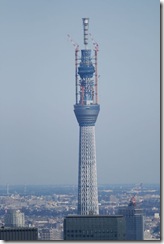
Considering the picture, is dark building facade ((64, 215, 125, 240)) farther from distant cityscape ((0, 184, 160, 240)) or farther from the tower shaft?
the tower shaft

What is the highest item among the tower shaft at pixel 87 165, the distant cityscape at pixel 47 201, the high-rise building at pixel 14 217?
the tower shaft at pixel 87 165

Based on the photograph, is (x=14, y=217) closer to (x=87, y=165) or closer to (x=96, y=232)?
(x=96, y=232)

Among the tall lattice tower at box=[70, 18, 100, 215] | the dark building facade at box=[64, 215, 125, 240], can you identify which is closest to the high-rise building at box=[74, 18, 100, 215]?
the tall lattice tower at box=[70, 18, 100, 215]

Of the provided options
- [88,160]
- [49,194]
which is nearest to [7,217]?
[49,194]

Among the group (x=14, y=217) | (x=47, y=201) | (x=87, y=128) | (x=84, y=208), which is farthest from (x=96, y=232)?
(x=87, y=128)

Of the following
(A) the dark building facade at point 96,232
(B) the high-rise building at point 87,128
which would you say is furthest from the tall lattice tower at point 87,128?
(A) the dark building facade at point 96,232

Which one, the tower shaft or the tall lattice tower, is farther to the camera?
the tower shaft

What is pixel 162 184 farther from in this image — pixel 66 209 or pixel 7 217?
pixel 66 209

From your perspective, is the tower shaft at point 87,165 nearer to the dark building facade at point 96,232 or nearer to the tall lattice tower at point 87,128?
the tall lattice tower at point 87,128
